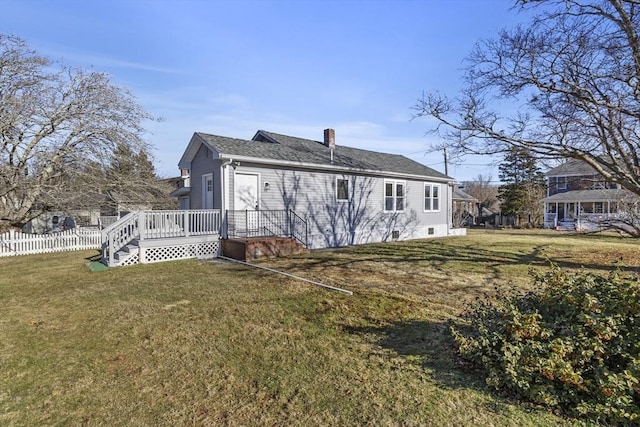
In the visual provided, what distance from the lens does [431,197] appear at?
64.8ft

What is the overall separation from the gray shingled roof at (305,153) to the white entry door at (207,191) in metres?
1.47

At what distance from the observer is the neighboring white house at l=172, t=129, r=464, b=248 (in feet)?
39.5

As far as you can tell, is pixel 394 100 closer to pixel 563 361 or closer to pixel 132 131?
pixel 132 131

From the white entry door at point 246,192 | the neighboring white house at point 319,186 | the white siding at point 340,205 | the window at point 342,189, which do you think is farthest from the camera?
the window at point 342,189

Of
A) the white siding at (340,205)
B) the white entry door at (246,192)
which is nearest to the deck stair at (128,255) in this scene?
the white entry door at (246,192)

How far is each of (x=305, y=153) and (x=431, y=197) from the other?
901cm

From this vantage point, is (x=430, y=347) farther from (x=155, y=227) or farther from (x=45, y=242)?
(x=45, y=242)

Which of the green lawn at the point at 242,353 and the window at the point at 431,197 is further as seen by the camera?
the window at the point at 431,197

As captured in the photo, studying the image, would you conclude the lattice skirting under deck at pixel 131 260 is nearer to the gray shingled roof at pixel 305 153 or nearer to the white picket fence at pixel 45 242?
the gray shingled roof at pixel 305 153

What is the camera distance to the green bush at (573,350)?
109 inches

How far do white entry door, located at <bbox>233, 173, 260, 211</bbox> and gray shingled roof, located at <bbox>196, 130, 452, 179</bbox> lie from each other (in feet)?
2.70

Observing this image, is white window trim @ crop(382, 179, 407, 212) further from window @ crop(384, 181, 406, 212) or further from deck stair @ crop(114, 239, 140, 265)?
deck stair @ crop(114, 239, 140, 265)

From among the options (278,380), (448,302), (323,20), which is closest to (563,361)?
(278,380)

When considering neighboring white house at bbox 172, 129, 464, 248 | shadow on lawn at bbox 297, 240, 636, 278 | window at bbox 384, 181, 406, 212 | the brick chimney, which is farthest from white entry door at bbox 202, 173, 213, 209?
window at bbox 384, 181, 406, 212
